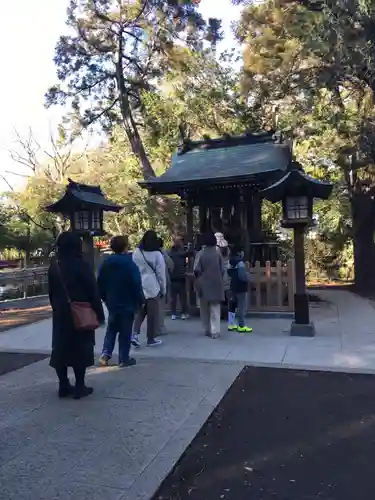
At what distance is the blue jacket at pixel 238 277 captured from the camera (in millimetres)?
7762

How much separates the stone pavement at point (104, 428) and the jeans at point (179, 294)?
3.40 metres

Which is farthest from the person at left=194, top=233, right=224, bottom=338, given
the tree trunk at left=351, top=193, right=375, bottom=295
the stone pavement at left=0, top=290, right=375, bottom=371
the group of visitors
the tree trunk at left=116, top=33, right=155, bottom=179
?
the tree trunk at left=116, top=33, right=155, bottom=179

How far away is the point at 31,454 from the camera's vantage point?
139 inches

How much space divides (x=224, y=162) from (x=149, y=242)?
15.7ft

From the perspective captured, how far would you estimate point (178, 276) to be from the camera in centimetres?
909

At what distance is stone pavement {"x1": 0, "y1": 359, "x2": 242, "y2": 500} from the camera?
310cm

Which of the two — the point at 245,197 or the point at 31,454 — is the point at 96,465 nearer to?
the point at 31,454

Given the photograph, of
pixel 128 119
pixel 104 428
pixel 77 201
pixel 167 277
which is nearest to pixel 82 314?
pixel 104 428

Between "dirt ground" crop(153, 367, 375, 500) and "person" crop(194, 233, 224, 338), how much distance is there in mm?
2288

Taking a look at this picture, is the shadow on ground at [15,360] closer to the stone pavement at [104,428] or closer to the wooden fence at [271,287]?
the stone pavement at [104,428]

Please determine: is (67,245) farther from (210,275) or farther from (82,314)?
(210,275)

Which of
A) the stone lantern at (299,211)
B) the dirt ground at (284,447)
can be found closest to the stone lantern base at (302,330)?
the stone lantern at (299,211)

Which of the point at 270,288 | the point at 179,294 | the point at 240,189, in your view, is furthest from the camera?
the point at 240,189

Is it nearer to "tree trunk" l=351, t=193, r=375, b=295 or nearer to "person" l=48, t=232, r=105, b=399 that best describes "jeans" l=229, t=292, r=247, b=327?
"person" l=48, t=232, r=105, b=399
